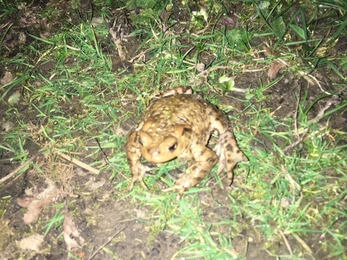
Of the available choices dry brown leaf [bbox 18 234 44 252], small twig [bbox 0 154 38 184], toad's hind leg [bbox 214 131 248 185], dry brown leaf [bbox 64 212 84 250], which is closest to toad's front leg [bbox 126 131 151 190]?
dry brown leaf [bbox 64 212 84 250]

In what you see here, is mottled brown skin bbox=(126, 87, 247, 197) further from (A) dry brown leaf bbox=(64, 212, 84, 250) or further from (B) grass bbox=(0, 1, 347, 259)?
(A) dry brown leaf bbox=(64, 212, 84, 250)

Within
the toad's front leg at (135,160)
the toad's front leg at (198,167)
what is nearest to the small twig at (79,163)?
the toad's front leg at (135,160)

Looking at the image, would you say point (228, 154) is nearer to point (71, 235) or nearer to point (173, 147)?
point (173, 147)

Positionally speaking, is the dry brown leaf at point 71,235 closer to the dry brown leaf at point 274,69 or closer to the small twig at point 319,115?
the small twig at point 319,115

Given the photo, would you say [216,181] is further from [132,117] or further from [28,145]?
[28,145]

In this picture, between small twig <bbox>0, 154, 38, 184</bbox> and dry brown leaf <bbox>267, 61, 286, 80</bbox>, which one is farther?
dry brown leaf <bbox>267, 61, 286, 80</bbox>
